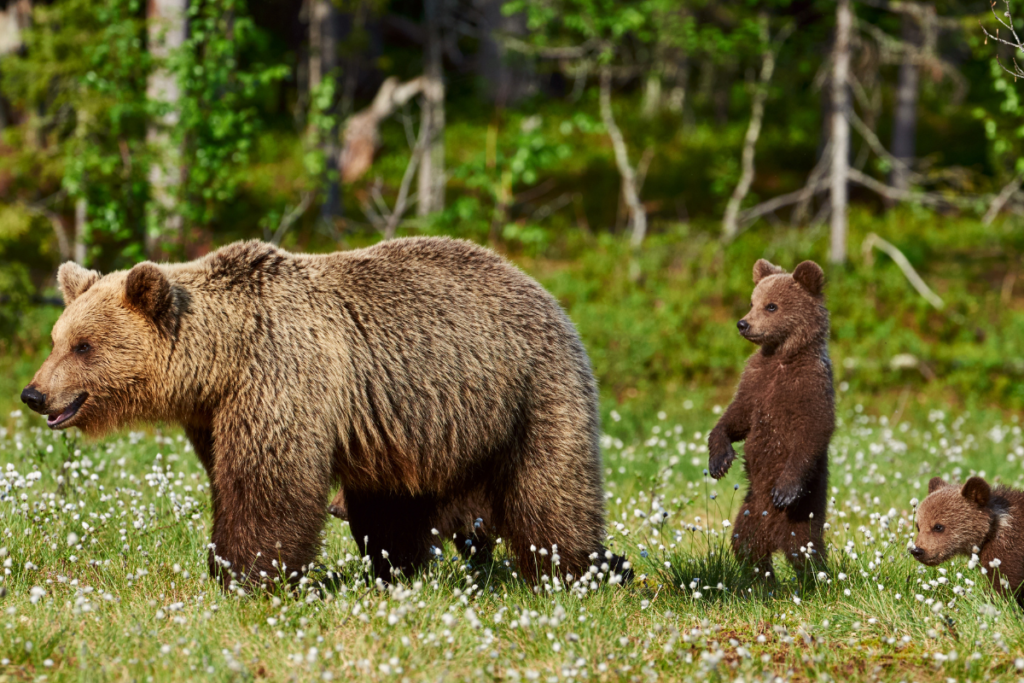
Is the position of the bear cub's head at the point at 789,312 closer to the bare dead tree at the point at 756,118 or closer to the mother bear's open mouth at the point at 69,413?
the mother bear's open mouth at the point at 69,413

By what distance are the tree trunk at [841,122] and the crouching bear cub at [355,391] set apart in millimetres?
10062

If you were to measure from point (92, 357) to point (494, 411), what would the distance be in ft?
6.58

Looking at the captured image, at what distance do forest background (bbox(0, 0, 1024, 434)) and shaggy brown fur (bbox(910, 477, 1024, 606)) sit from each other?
3589mm

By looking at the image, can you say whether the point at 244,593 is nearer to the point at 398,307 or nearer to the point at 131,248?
the point at 398,307

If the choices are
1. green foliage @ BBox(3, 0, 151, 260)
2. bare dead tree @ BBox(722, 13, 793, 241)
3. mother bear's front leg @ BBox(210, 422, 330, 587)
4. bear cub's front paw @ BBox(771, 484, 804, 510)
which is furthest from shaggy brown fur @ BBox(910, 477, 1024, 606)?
bare dead tree @ BBox(722, 13, 793, 241)

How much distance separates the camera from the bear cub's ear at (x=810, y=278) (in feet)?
18.6

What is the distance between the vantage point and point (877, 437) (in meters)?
10.3

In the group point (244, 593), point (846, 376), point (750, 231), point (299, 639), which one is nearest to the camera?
point (299, 639)

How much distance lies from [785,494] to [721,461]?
0.47 metres

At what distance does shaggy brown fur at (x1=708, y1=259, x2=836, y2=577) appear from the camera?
18.1ft

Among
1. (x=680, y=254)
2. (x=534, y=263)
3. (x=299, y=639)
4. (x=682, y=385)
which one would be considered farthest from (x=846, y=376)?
(x=299, y=639)

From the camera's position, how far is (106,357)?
499cm

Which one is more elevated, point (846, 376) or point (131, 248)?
point (131, 248)

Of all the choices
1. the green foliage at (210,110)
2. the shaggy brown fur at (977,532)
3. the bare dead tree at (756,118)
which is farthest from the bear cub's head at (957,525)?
the bare dead tree at (756,118)
